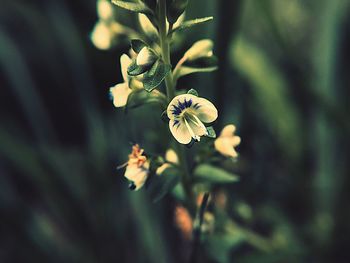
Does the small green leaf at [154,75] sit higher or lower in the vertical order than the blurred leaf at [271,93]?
Result: higher

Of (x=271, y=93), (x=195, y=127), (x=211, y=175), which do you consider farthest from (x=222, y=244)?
(x=271, y=93)

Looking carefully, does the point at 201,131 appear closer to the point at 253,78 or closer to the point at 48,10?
the point at 253,78

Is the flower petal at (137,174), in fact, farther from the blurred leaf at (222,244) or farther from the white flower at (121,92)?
the blurred leaf at (222,244)

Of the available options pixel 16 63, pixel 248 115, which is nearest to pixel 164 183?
pixel 248 115

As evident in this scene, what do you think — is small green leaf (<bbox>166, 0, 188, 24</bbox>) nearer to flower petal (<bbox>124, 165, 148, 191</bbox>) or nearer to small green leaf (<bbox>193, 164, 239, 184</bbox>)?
flower petal (<bbox>124, 165, 148, 191</bbox>)

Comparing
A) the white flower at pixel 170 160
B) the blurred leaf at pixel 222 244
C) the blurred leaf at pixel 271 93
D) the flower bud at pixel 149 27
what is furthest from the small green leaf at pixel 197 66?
the blurred leaf at pixel 271 93
